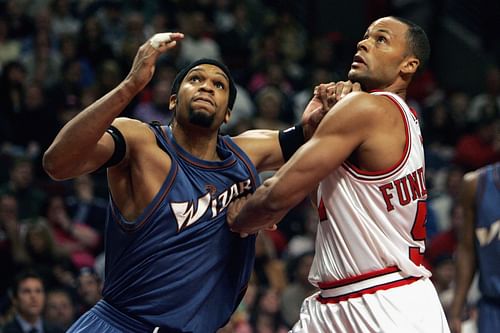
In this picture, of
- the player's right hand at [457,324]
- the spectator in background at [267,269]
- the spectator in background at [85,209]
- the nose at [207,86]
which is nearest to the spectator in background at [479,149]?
the spectator in background at [267,269]

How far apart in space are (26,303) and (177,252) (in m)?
2.97

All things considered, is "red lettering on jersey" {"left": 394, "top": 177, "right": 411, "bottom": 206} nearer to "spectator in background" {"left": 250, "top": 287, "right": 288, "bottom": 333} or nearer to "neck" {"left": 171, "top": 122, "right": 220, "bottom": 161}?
"neck" {"left": 171, "top": 122, "right": 220, "bottom": 161}

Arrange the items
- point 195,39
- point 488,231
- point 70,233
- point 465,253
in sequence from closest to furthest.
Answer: point 488,231
point 465,253
point 70,233
point 195,39

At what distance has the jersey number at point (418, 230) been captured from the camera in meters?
4.25

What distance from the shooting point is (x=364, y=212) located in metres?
4.19

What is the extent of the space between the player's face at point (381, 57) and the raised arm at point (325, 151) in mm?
236

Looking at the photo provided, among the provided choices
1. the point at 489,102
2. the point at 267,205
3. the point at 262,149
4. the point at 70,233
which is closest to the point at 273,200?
the point at 267,205

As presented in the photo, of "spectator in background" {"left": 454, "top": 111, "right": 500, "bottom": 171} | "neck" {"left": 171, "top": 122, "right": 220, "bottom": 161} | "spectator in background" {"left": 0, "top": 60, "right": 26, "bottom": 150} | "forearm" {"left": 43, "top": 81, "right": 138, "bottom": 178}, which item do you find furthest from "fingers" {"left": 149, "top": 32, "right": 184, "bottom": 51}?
"spectator in background" {"left": 454, "top": 111, "right": 500, "bottom": 171}

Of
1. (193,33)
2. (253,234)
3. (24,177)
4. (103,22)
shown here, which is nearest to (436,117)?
(193,33)

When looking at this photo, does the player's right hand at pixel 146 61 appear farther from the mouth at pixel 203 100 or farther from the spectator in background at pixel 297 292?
the spectator in background at pixel 297 292

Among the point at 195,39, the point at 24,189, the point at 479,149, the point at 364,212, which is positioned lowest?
the point at 479,149

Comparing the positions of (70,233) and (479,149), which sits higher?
(479,149)

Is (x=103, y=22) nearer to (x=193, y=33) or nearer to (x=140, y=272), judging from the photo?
(x=193, y=33)

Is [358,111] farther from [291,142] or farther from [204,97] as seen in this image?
[291,142]
